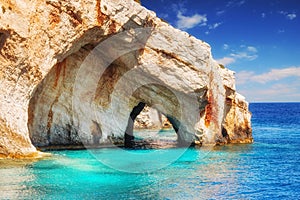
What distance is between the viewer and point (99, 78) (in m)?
31.3

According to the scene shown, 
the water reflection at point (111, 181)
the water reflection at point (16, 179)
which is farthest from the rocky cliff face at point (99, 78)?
the water reflection at point (111, 181)

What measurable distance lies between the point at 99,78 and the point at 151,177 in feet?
47.9

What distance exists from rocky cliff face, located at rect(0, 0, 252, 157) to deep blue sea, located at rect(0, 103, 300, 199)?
3562 mm

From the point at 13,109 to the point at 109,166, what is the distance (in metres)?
6.89

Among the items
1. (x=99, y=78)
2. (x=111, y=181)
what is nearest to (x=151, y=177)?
(x=111, y=181)

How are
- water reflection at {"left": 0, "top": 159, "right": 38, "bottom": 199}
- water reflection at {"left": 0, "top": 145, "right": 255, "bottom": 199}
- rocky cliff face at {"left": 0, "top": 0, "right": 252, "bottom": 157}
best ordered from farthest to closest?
rocky cliff face at {"left": 0, "top": 0, "right": 252, "bottom": 157} < water reflection at {"left": 0, "top": 145, "right": 255, "bottom": 199} < water reflection at {"left": 0, "top": 159, "right": 38, "bottom": 199}

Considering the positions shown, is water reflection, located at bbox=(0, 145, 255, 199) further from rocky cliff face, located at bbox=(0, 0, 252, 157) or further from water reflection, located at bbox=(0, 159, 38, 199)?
rocky cliff face, located at bbox=(0, 0, 252, 157)

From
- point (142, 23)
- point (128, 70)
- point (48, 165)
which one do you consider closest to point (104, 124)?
point (128, 70)

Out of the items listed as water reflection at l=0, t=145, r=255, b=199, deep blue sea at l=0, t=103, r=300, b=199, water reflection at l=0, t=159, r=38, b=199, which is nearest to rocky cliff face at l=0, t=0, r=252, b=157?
water reflection at l=0, t=159, r=38, b=199

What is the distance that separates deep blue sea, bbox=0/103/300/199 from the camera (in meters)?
15.4

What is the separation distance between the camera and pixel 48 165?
66.5 feet

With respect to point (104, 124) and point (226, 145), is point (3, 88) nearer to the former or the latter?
point (104, 124)

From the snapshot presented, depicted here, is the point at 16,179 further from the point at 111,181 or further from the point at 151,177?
the point at 151,177

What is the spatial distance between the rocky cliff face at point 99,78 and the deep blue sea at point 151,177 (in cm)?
356
